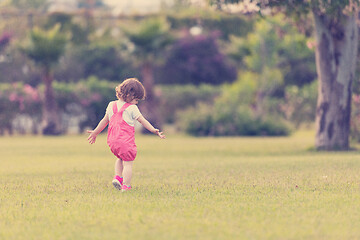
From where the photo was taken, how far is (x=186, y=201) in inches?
358

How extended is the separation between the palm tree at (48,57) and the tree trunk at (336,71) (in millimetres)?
15396

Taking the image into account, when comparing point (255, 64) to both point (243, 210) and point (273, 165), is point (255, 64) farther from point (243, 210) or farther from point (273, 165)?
point (243, 210)

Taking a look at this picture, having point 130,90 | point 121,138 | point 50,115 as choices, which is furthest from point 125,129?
point 50,115

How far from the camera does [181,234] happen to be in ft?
22.5

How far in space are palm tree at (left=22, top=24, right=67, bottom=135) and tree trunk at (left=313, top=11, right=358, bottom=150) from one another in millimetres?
15396

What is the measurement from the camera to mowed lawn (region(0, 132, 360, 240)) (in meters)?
7.07

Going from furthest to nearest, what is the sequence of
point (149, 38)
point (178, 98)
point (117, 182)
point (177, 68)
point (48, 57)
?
point (177, 68)
point (178, 98)
point (149, 38)
point (48, 57)
point (117, 182)

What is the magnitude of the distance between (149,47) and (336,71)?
15477mm

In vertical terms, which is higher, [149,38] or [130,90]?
[149,38]

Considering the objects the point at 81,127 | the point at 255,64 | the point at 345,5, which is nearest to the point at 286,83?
the point at 255,64

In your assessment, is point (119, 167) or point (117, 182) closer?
point (117, 182)

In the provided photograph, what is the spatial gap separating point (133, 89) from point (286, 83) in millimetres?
33069

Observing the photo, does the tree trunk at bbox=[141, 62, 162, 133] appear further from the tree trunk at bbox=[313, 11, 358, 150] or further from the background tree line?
the tree trunk at bbox=[313, 11, 358, 150]

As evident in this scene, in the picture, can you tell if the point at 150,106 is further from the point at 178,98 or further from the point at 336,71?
the point at 336,71
